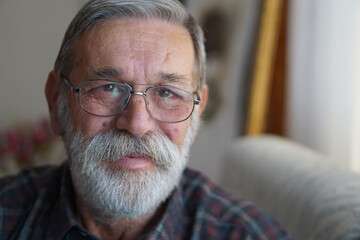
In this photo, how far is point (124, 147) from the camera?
97 centimetres

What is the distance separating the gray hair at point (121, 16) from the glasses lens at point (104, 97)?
10 cm

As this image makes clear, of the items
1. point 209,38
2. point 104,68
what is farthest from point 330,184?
point 209,38

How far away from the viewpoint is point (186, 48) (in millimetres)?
1078

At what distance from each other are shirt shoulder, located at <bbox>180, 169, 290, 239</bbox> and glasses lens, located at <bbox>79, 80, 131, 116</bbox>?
38 centimetres

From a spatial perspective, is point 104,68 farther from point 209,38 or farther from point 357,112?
point 209,38

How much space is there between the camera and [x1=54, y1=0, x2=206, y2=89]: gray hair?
103cm

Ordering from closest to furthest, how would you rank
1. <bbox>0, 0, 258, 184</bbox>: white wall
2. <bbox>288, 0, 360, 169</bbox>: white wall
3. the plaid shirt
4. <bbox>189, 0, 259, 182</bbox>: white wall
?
the plaid shirt → <bbox>288, 0, 360, 169</bbox>: white wall → <bbox>189, 0, 259, 182</bbox>: white wall → <bbox>0, 0, 258, 184</bbox>: white wall

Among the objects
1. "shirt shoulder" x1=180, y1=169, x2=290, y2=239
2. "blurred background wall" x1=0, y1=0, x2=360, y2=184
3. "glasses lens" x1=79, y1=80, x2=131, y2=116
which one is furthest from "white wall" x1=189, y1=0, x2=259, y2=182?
"glasses lens" x1=79, y1=80, x2=131, y2=116

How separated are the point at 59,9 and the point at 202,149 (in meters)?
1.90

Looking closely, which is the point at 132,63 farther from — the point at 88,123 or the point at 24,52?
the point at 24,52

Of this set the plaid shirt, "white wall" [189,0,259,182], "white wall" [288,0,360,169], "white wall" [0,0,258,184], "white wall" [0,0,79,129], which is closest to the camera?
the plaid shirt

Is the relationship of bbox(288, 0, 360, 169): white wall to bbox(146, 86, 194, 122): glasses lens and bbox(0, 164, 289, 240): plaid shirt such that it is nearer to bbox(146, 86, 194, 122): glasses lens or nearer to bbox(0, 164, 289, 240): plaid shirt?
bbox(0, 164, 289, 240): plaid shirt

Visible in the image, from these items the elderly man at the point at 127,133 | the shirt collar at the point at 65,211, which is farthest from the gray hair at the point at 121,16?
the shirt collar at the point at 65,211

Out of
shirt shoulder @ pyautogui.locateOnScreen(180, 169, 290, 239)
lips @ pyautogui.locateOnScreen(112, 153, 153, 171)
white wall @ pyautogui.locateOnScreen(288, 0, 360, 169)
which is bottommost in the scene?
shirt shoulder @ pyautogui.locateOnScreen(180, 169, 290, 239)
